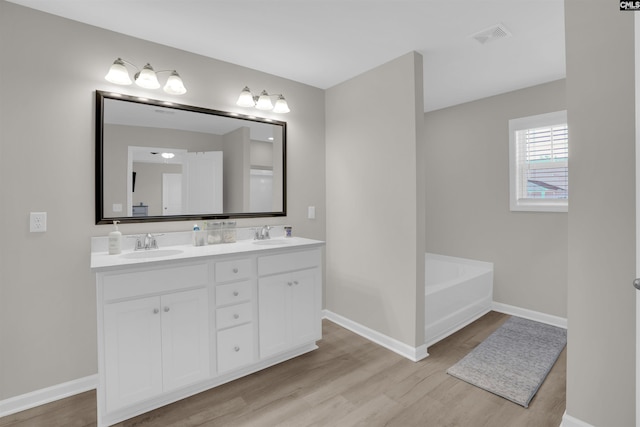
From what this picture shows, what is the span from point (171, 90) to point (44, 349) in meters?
1.89

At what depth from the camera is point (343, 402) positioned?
199 cm

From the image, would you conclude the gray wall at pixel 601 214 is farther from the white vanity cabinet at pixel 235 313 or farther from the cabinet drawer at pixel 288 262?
the white vanity cabinet at pixel 235 313

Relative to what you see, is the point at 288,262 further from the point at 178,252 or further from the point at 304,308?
the point at 178,252

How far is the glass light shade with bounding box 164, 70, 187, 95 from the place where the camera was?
2266mm

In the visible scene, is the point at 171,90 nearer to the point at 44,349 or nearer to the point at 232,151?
the point at 232,151

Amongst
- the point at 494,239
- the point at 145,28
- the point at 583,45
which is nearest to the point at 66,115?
the point at 145,28

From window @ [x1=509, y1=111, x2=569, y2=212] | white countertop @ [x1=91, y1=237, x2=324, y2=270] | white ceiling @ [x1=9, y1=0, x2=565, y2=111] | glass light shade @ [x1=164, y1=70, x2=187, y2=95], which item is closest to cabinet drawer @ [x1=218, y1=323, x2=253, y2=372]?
white countertop @ [x1=91, y1=237, x2=324, y2=270]

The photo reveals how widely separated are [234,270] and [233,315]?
1.00 feet

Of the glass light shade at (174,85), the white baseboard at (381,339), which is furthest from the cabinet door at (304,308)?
the glass light shade at (174,85)

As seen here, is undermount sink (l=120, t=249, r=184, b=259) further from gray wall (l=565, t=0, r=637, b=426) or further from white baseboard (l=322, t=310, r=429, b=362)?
gray wall (l=565, t=0, r=637, b=426)

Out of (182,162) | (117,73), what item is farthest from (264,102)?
(117,73)

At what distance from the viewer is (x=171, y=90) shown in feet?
7.50

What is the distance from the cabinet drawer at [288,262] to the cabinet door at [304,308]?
0.21ft

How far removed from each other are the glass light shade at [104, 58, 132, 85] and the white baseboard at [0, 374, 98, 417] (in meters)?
1.98
